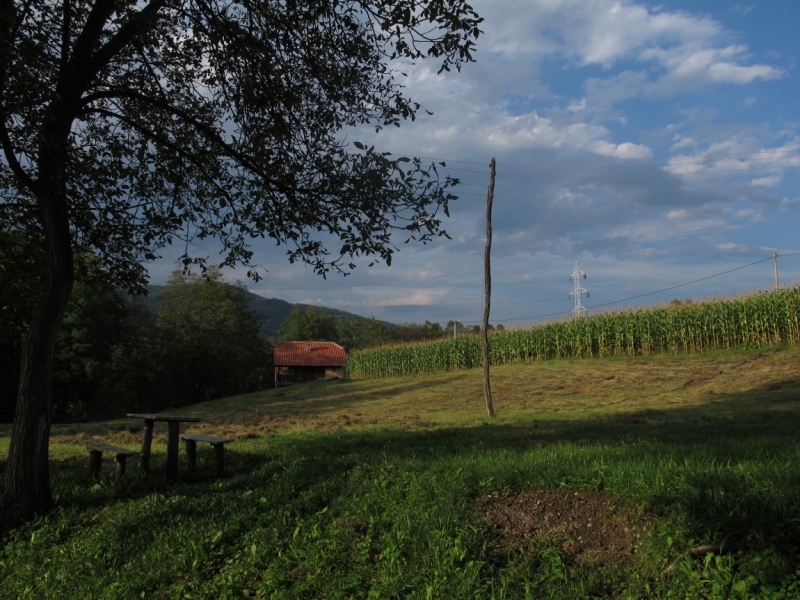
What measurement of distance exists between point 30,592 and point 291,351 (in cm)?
5961

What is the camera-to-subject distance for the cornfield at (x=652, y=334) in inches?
902

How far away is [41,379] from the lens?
6.00 metres

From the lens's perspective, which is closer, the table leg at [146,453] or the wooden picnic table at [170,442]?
the wooden picnic table at [170,442]

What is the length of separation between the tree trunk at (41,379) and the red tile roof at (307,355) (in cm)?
5610

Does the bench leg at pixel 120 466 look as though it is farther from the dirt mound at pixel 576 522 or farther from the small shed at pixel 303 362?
the small shed at pixel 303 362

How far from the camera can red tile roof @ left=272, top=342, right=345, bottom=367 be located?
61.9 meters

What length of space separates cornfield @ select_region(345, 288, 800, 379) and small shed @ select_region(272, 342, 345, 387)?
2803 centimetres

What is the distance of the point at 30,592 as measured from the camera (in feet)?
15.1

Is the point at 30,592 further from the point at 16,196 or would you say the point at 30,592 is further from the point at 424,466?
the point at 16,196

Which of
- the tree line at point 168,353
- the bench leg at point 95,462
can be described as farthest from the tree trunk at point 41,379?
the tree line at point 168,353

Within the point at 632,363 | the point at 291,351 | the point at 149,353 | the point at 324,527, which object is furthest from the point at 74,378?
the point at 324,527

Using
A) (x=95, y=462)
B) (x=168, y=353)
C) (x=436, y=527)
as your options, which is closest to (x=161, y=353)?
(x=168, y=353)

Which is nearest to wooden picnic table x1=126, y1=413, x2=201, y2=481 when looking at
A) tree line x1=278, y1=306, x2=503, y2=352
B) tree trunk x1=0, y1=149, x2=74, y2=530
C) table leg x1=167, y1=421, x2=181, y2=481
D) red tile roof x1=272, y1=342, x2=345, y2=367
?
table leg x1=167, y1=421, x2=181, y2=481

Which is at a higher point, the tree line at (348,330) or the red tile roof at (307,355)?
the tree line at (348,330)
